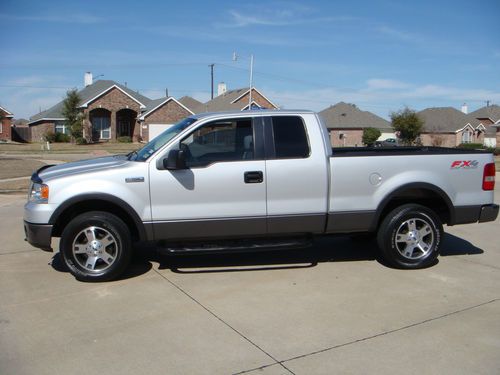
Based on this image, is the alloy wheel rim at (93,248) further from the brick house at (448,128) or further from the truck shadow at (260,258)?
the brick house at (448,128)

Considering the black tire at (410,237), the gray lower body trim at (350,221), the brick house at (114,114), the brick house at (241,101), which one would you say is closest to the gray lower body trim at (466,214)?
the black tire at (410,237)

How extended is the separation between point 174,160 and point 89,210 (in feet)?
4.07

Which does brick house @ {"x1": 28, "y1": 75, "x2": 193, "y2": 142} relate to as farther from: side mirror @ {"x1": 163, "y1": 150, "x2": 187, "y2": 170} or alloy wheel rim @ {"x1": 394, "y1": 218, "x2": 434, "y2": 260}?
alloy wheel rim @ {"x1": 394, "y1": 218, "x2": 434, "y2": 260}

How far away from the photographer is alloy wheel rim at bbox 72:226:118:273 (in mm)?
5570

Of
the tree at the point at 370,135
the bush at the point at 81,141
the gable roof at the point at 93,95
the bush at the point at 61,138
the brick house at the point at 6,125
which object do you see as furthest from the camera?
the tree at the point at 370,135

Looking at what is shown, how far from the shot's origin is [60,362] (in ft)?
12.4

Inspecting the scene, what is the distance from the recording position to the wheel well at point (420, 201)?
6.20 m

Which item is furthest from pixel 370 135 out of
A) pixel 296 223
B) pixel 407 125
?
pixel 296 223

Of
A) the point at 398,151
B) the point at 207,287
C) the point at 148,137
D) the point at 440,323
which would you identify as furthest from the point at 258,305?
the point at 148,137

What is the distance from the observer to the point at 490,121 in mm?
80562

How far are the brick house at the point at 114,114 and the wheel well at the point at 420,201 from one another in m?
47.8

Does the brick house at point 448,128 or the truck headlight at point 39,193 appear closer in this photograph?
the truck headlight at point 39,193

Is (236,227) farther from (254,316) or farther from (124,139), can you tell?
(124,139)

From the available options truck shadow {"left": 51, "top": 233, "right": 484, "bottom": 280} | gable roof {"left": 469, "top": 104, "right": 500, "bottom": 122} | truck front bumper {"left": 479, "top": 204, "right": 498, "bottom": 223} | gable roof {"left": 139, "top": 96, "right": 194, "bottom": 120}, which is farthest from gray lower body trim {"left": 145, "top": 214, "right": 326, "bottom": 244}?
gable roof {"left": 469, "top": 104, "right": 500, "bottom": 122}
